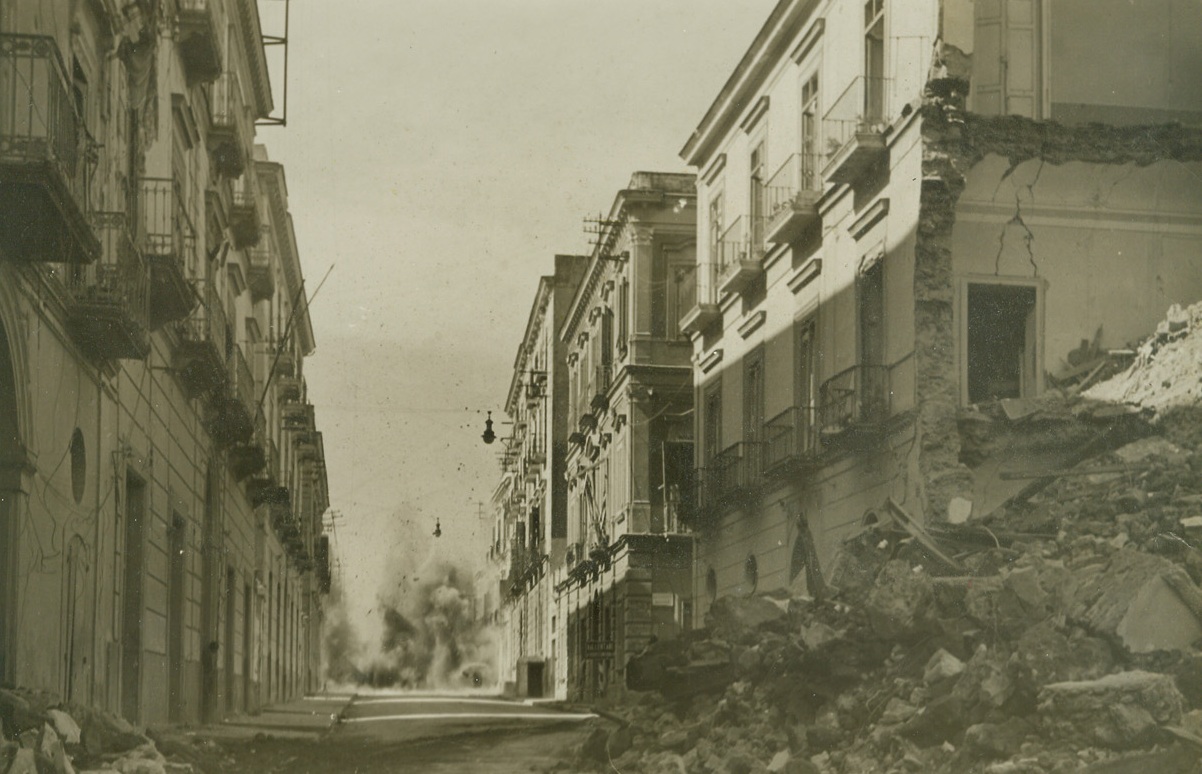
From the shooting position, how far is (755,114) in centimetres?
2441

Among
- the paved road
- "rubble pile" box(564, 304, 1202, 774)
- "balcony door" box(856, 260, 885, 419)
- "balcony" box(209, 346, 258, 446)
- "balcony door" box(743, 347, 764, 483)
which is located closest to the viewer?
"rubble pile" box(564, 304, 1202, 774)

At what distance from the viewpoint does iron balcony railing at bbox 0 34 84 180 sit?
10.0 m

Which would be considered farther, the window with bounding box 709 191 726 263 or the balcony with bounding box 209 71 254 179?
the window with bounding box 709 191 726 263

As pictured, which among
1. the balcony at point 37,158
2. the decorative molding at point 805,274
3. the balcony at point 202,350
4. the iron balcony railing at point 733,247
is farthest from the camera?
the iron balcony railing at point 733,247

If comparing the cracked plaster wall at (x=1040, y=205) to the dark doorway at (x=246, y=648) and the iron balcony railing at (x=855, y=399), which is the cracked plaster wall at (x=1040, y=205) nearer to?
the iron balcony railing at (x=855, y=399)

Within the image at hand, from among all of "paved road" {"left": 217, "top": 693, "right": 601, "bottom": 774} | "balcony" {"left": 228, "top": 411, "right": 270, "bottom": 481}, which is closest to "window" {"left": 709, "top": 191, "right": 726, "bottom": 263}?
"balcony" {"left": 228, "top": 411, "right": 270, "bottom": 481}

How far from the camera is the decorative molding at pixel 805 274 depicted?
20719 mm

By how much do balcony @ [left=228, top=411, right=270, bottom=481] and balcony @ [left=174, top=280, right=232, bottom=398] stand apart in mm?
3887

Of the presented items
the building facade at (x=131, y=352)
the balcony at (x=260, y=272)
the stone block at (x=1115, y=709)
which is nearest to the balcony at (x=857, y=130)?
the building facade at (x=131, y=352)

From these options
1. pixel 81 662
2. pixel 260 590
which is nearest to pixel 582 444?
pixel 260 590

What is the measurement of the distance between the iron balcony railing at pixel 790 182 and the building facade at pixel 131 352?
662 cm

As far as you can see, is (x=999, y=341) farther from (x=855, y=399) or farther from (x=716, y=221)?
(x=716, y=221)

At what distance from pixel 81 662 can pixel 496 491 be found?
59250mm

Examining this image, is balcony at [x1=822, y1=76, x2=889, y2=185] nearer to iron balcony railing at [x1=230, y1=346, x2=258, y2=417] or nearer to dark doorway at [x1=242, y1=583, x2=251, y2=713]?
iron balcony railing at [x1=230, y1=346, x2=258, y2=417]
